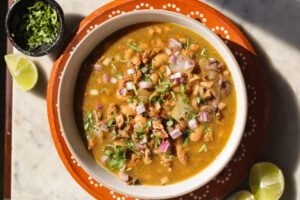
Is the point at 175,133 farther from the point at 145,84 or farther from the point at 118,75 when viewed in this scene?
the point at 118,75

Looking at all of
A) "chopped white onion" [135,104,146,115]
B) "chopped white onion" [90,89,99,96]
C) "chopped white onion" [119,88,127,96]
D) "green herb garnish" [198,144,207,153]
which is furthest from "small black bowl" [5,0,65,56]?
"green herb garnish" [198,144,207,153]

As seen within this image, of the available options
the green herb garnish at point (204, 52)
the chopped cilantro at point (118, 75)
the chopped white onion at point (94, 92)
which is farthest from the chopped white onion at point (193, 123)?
the chopped white onion at point (94, 92)

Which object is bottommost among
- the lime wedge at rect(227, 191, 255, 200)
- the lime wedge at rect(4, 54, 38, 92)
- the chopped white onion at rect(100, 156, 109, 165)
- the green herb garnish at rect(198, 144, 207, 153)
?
the chopped white onion at rect(100, 156, 109, 165)

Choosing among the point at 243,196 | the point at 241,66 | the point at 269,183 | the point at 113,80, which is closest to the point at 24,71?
the point at 113,80

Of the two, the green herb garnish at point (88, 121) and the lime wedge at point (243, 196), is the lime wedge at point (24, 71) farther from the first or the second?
the lime wedge at point (243, 196)

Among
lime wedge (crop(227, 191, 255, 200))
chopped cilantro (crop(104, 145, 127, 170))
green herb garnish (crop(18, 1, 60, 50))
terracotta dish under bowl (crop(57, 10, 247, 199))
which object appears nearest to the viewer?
terracotta dish under bowl (crop(57, 10, 247, 199))

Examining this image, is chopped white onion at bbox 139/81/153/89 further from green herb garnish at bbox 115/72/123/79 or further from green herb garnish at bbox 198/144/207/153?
green herb garnish at bbox 198/144/207/153
